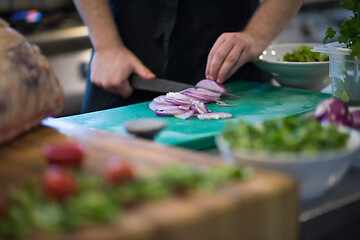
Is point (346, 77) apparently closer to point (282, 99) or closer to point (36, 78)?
point (282, 99)

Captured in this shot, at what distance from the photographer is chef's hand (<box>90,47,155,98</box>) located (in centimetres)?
187

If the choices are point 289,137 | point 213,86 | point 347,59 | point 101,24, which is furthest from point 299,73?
point 289,137

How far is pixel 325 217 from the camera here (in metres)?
0.94

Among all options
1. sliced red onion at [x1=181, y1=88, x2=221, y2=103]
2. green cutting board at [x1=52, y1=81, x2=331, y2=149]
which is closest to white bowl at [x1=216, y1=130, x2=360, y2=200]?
green cutting board at [x1=52, y1=81, x2=331, y2=149]

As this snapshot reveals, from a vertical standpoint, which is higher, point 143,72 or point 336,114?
point 336,114

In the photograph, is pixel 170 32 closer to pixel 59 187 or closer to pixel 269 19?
pixel 269 19

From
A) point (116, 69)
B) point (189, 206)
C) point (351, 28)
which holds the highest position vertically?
point (351, 28)

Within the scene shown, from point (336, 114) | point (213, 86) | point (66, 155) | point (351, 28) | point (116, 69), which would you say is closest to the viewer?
point (66, 155)

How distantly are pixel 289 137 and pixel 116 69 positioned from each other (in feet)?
3.55

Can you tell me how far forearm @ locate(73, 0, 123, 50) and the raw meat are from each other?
2.23 ft

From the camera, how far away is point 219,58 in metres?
1.81

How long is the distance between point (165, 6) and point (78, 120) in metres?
0.61

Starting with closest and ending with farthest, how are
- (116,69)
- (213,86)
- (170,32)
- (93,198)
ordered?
(93,198) < (213,86) < (116,69) < (170,32)

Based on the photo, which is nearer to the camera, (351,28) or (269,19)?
(351,28)
